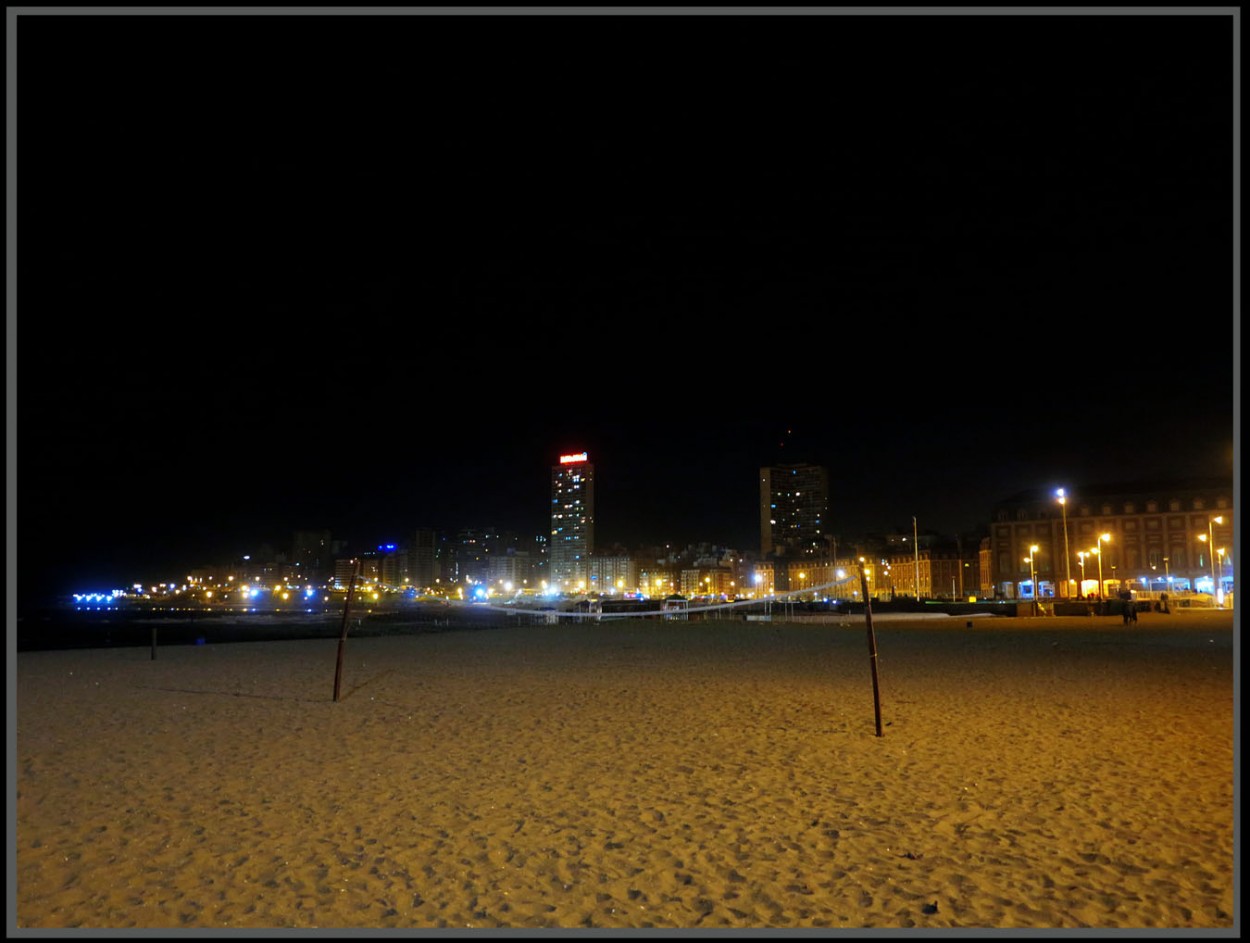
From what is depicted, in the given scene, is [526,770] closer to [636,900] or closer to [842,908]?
[636,900]

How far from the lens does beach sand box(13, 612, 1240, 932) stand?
457 cm

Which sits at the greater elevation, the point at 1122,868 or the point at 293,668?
the point at 1122,868

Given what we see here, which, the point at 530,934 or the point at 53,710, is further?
the point at 53,710

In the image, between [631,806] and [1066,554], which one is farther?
[1066,554]

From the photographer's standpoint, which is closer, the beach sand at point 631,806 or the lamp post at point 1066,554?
the beach sand at point 631,806

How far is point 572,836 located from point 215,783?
11.5 feet

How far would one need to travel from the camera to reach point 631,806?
6.46 metres

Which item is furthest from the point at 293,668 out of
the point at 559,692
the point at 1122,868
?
the point at 1122,868

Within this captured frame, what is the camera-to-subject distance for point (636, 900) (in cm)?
459

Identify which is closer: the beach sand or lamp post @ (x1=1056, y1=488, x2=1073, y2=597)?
the beach sand

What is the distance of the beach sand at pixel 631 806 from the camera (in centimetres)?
457

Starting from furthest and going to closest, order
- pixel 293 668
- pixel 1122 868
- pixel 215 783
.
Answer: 1. pixel 293 668
2. pixel 215 783
3. pixel 1122 868

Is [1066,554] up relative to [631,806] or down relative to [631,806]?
down

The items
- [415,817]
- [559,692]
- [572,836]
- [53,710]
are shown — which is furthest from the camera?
[559,692]
